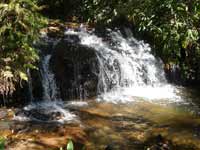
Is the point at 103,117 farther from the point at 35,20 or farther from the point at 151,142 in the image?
the point at 35,20

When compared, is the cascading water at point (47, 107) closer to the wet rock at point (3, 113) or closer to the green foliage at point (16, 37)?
the wet rock at point (3, 113)

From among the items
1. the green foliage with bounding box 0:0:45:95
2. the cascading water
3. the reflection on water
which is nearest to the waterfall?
the cascading water

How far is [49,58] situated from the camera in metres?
10.8

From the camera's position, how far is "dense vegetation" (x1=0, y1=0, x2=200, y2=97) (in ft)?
12.2

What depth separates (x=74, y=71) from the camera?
1077 centimetres

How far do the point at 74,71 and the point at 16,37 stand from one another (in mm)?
2668

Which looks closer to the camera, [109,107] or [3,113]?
[3,113]

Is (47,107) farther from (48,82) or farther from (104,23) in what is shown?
(104,23)

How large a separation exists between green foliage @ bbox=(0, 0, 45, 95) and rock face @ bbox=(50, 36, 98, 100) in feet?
6.38

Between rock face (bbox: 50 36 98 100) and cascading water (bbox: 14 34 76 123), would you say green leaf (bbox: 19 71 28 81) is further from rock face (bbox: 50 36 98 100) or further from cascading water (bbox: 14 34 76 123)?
A: rock face (bbox: 50 36 98 100)

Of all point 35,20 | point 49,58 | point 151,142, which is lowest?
point 151,142

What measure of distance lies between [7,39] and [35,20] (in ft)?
2.47

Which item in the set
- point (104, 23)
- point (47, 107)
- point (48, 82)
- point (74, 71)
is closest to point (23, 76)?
point (47, 107)

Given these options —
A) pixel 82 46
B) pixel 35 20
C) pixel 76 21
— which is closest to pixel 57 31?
pixel 82 46
